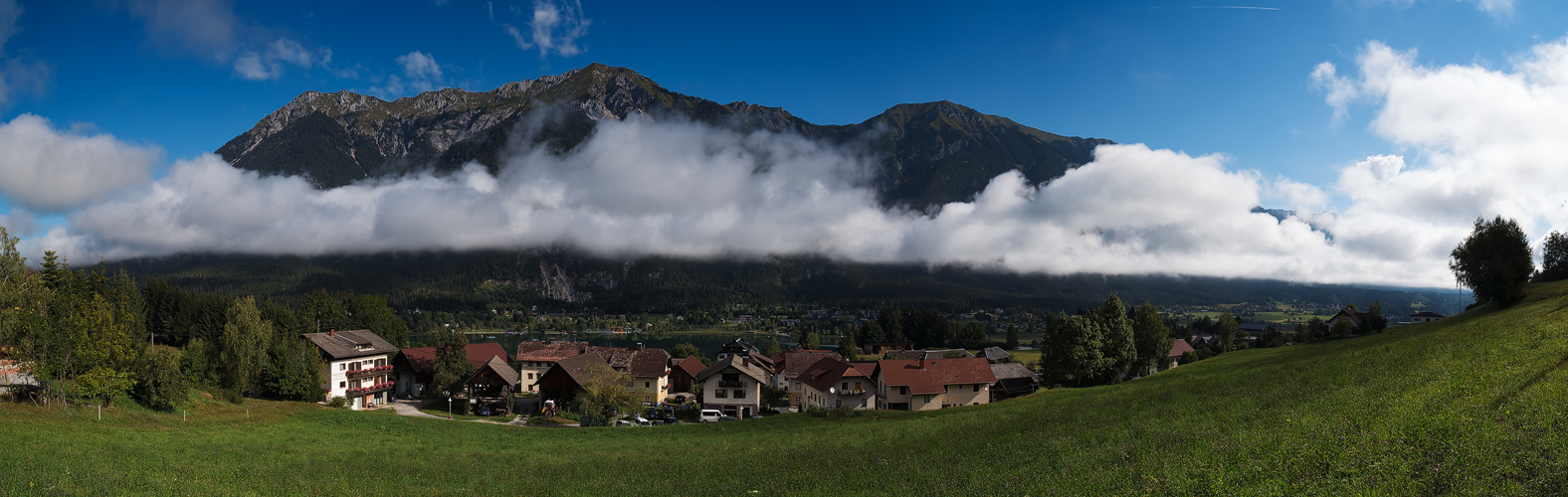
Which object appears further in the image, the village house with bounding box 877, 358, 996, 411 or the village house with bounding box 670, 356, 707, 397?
the village house with bounding box 670, 356, 707, 397

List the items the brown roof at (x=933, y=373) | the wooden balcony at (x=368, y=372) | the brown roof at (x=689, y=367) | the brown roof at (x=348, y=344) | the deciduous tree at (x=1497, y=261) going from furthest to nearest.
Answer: the brown roof at (x=689, y=367) → the wooden balcony at (x=368, y=372) → the brown roof at (x=348, y=344) → the brown roof at (x=933, y=373) → the deciduous tree at (x=1497, y=261)

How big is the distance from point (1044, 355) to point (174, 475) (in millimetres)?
68972

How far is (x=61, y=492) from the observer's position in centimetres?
1650

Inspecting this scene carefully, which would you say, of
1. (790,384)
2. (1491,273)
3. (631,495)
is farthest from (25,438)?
(1491,273)

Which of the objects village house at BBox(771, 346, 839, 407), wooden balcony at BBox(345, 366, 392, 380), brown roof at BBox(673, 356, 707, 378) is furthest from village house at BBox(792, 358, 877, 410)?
wooden balcony at BBox(345, 366, 392, 380)

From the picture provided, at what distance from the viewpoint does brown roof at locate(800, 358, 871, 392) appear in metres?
67.6

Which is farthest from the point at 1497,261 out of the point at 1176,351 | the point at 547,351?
the point at 547,351

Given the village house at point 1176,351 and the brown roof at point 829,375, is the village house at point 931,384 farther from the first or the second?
the village house at point 1176,351

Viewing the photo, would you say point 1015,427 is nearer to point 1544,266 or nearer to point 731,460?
point 731,460

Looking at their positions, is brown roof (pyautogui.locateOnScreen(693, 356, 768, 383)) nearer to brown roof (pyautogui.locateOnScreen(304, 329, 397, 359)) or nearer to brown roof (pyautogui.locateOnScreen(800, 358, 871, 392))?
brown roof (pyautogui.locateOnScreen(800, 358, 871, 392))

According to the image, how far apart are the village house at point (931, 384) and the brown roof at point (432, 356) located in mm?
47151

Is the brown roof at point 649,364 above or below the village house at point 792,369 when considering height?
above

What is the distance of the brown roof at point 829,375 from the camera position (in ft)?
222

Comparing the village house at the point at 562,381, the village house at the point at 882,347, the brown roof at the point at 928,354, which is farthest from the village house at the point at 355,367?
the village house at the point at 882,347
